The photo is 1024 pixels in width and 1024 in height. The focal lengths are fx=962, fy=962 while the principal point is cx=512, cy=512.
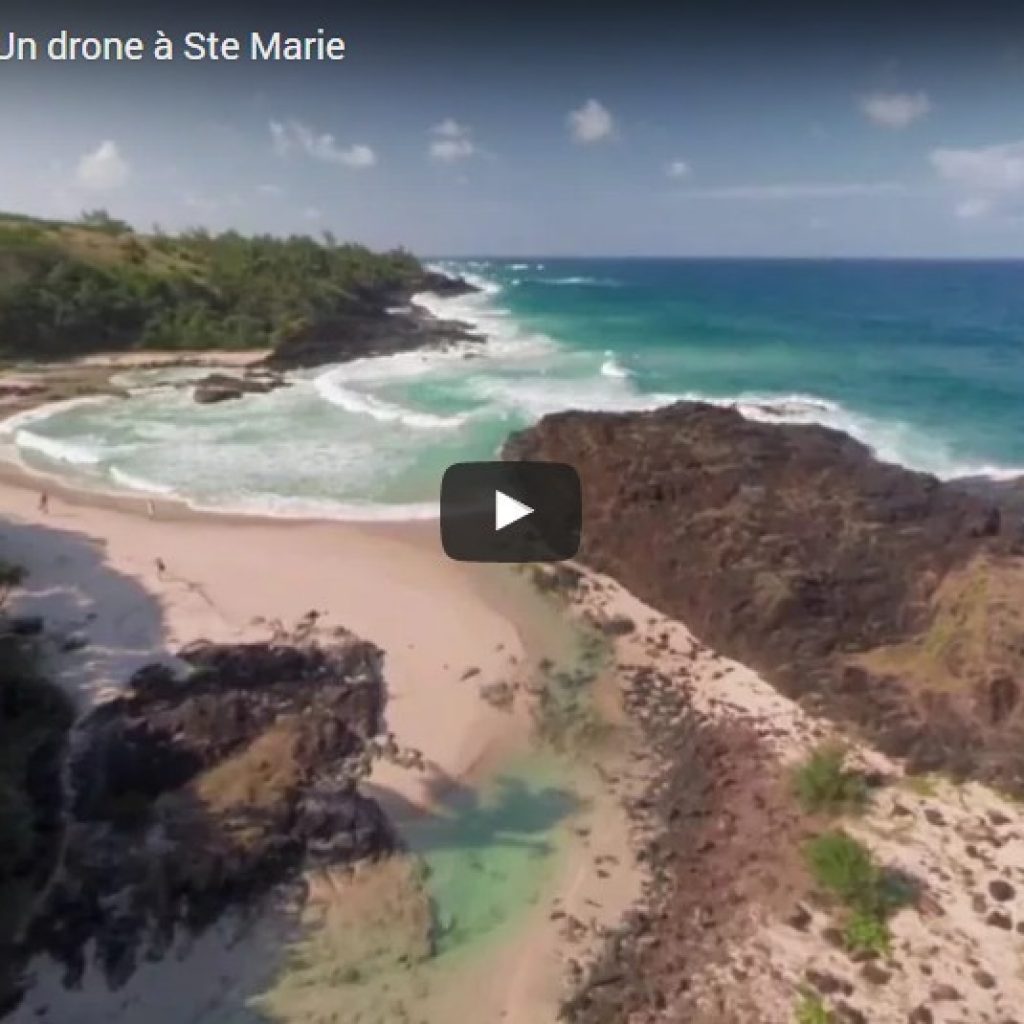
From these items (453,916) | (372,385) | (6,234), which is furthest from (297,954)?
(6,234)

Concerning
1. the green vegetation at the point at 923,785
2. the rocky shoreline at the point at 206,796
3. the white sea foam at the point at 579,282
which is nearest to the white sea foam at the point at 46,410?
the rocky shoreline at the point at 206,796

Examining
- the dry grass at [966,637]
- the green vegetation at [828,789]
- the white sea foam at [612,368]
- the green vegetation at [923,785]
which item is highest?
the white sea foam at [612,368]

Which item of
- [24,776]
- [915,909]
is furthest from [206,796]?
[915,909]

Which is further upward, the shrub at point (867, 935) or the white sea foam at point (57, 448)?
the white sea foam at point (57, 448)

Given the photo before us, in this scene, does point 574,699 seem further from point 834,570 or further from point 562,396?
point 562,396

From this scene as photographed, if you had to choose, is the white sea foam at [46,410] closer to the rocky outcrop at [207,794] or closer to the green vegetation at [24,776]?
the green vegetation at [24,776]

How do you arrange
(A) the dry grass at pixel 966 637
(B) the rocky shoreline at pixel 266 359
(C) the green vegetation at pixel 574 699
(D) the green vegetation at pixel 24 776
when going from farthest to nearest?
Result: (B) the rocky shoreline at pixel 266 359
(A) the dry grass at pixel 966 637
(C) the green vegetation at pixel 574 699
(D) the green vegetation at pixel 24 776

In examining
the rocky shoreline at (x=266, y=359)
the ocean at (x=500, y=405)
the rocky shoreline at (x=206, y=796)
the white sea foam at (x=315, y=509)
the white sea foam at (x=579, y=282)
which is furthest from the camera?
the white sea foam at (x=579, y=282)
